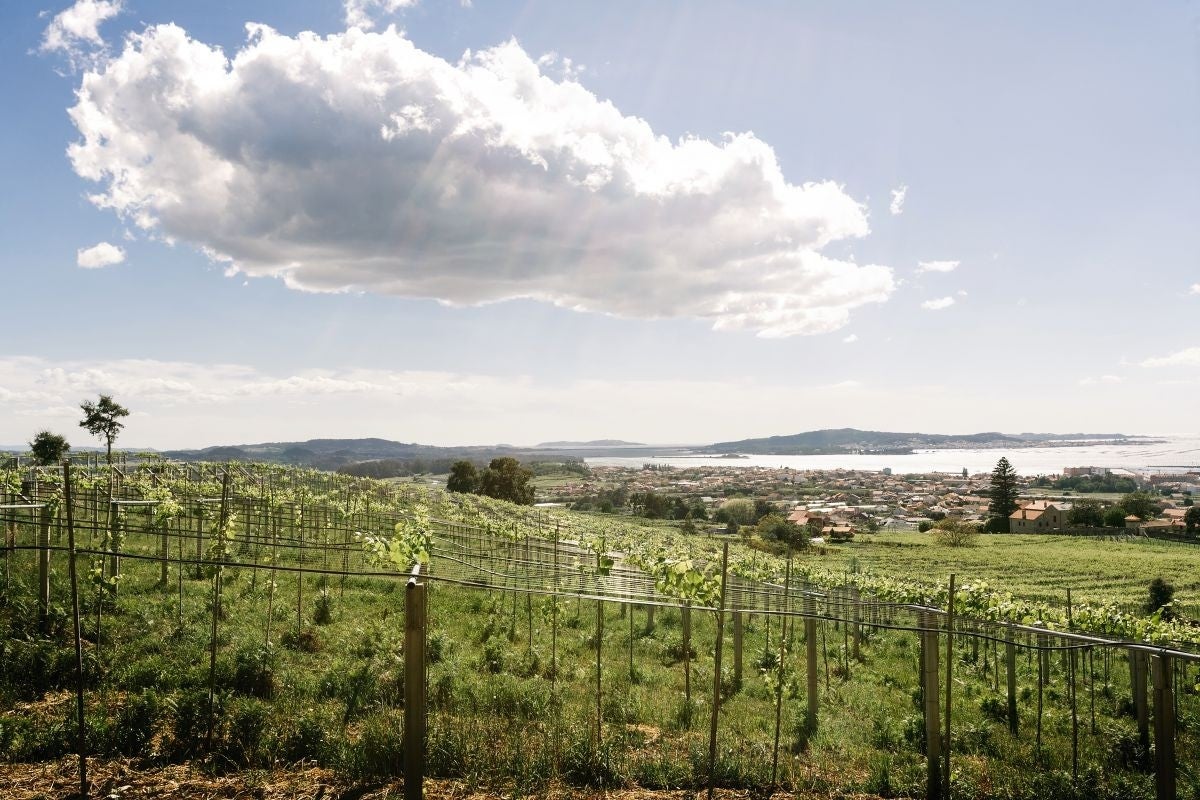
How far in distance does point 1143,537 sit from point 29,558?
346 ft

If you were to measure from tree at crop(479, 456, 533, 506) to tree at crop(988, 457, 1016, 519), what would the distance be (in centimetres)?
7565

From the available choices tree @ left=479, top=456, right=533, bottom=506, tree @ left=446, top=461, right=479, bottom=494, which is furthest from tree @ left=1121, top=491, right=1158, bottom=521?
tree @ left=446, top=461, right=479, bottom=494

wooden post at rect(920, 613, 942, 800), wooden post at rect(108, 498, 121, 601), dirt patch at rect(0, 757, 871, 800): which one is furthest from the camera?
wooden post at rect(108, 498, 121, 601)

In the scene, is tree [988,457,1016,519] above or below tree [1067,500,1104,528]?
above

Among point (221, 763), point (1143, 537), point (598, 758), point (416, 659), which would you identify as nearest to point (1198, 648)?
point (598, 758)

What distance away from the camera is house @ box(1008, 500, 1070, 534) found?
312 feet

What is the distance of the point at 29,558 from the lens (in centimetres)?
1307

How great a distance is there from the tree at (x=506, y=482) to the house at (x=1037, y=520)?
240 ft

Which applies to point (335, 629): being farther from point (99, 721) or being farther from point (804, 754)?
point (804, 754)

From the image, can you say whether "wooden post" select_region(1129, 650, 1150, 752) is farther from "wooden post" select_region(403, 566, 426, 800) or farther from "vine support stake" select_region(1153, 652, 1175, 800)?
"wooden post" select_region(403, 566, 426, 800)

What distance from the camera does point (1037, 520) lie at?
96.6m

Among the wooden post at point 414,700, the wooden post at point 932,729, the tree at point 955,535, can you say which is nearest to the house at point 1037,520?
the tree at point 955,535

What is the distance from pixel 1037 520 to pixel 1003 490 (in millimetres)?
7471

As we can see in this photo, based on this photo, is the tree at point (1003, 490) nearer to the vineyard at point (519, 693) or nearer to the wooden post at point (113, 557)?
the vineyard at point (519, 693)
